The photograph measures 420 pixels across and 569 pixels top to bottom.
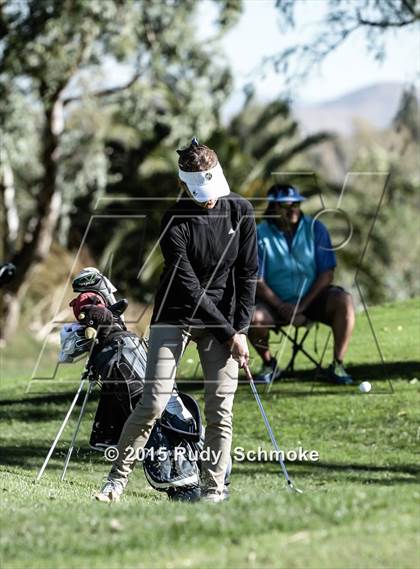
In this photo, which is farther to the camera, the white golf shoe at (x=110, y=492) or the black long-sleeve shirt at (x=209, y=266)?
the white golf shoe at (x=110, y=492)

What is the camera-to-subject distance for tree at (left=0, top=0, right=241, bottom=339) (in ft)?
76.8

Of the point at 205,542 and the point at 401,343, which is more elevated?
the point at 205,542

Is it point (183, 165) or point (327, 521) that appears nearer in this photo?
point (327, 521)

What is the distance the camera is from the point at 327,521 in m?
4.87

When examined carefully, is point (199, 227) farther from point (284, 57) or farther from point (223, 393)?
point (284, 57)

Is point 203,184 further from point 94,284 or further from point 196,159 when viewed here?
point 94,284

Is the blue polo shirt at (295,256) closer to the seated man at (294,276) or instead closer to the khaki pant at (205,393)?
the seated man at (294,276)

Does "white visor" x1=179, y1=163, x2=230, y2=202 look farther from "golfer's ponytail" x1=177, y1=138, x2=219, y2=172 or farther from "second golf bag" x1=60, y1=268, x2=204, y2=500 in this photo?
"second golf bag" x1=60, y1=268, x2=204, y2=500

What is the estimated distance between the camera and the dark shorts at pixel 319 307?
10641 mm

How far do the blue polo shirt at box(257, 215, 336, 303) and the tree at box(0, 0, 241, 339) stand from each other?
12936 mm

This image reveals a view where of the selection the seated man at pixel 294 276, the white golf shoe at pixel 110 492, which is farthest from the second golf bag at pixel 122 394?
the seated man at pixel 294 276

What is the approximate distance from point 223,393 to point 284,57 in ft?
Result: 27.2

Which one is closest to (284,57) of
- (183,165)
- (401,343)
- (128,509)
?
(401,343)

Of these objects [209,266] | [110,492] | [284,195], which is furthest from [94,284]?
[284,195]
